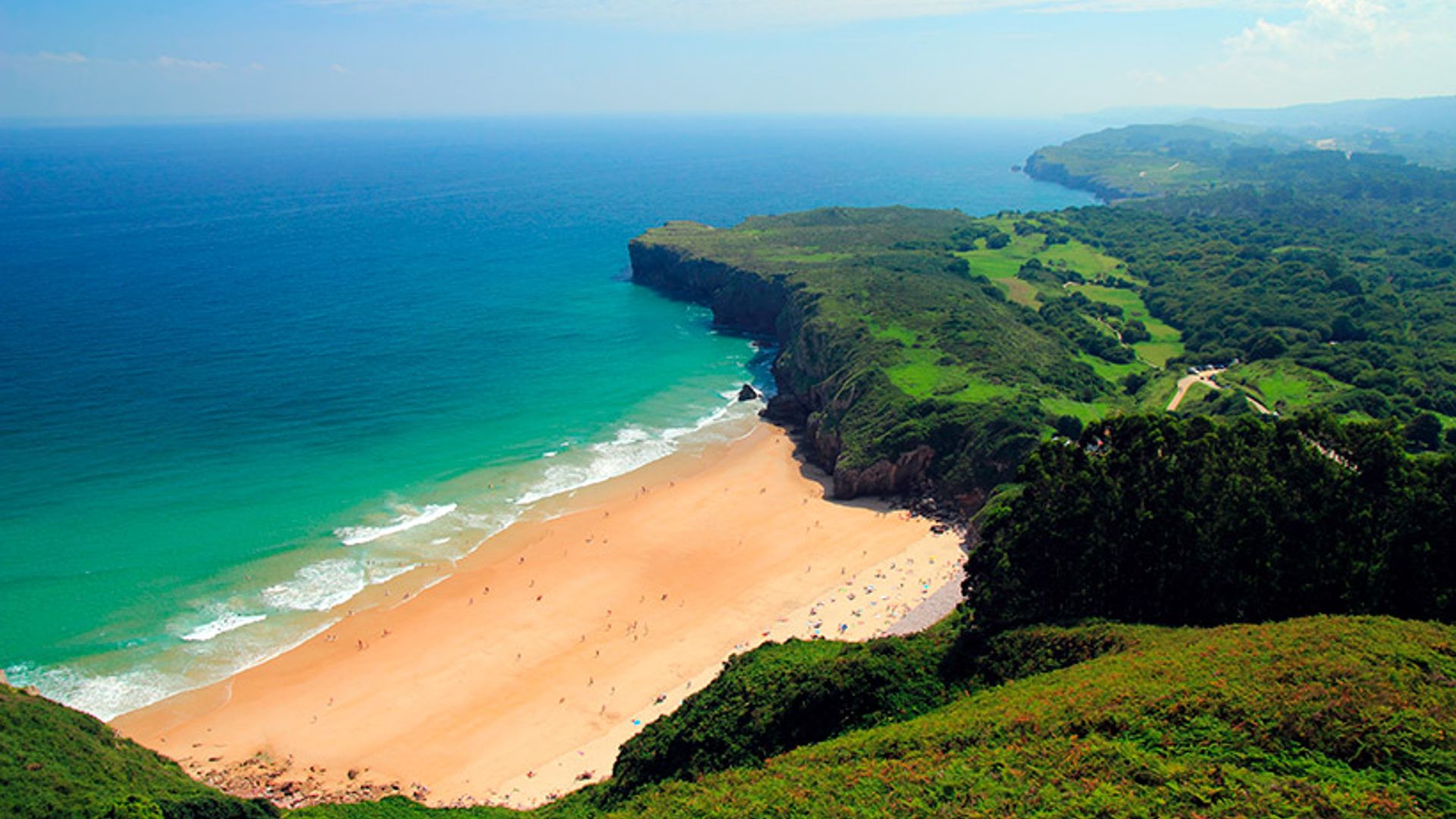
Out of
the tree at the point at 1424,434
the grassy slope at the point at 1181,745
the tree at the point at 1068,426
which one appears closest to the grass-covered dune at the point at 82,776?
the grassy slope at the point at 1181,745

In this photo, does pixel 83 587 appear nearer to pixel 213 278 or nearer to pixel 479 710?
pixel 479 710

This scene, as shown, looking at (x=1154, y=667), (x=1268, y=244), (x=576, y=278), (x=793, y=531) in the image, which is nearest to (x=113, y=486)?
(x=793, y=531)

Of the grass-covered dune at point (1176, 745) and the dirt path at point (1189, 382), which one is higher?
the grass-covered dune at point (1176, 745)

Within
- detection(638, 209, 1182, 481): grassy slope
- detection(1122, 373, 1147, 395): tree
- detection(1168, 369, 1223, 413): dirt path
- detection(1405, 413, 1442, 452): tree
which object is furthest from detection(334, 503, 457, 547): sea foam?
detection(1405, 413, 1442, 452): tree

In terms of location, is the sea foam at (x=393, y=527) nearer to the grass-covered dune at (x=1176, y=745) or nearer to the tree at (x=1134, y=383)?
the grass-covered dune at (x=1176, y=745)

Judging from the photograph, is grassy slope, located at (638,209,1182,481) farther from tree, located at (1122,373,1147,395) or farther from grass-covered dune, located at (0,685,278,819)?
grass-covered dune, located at (0,685,278,819)

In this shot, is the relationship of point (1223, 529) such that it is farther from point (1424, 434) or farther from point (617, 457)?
point (617, 457)

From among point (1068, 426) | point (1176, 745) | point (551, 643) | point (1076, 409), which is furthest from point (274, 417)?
point (1176, 745)
